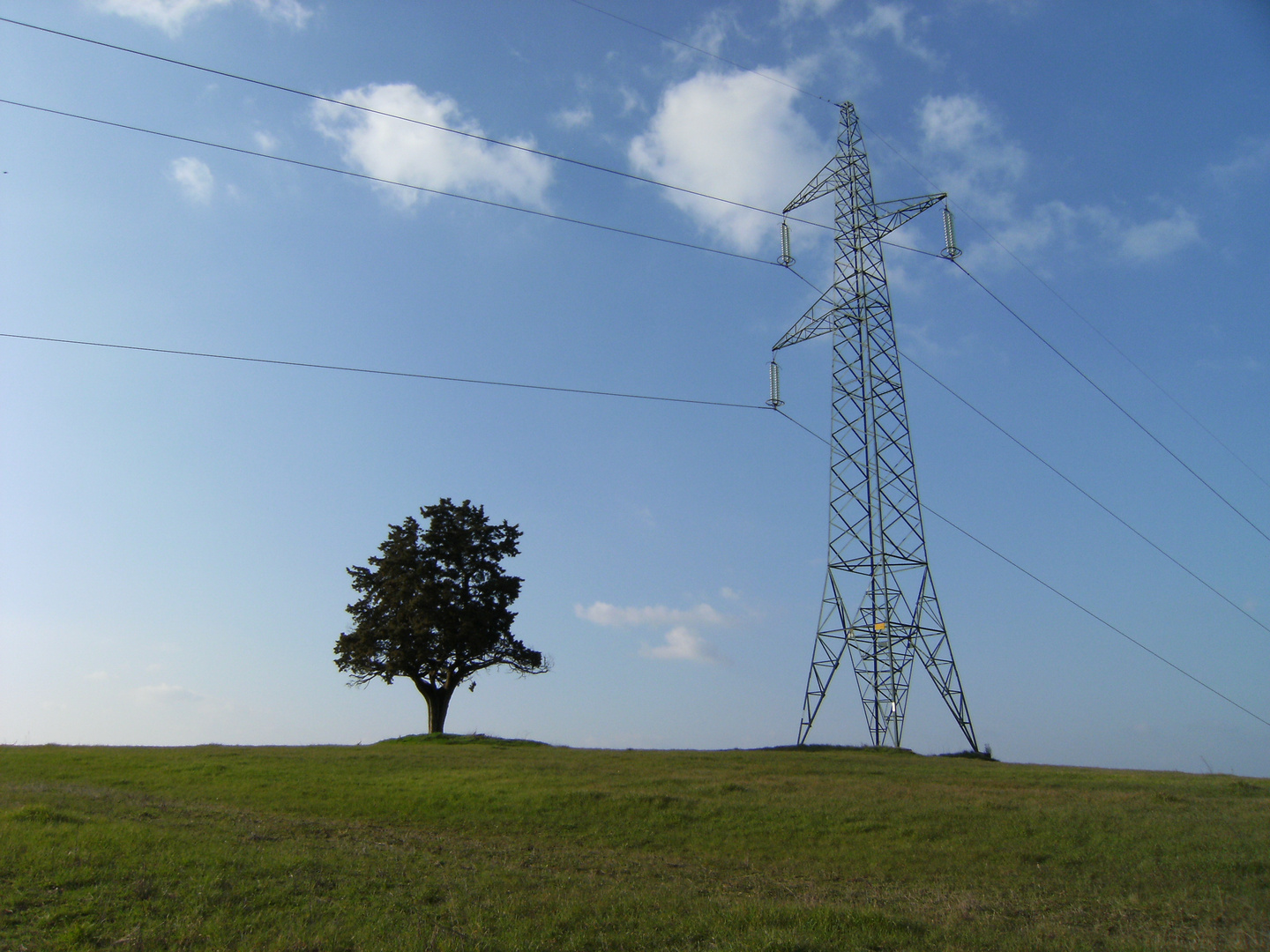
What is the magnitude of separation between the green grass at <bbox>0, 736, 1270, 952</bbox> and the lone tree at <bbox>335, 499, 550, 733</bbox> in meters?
12.8

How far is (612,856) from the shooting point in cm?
1672

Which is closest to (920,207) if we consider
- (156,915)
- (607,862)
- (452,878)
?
(607,862)

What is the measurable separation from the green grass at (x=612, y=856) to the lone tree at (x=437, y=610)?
12.8 m

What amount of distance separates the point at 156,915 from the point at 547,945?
487cm

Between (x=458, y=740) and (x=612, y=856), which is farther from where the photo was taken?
(x=458, y=740)

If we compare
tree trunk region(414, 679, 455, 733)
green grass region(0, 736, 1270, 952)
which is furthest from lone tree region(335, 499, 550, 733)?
green grass region(0, 736, 1270, 952)

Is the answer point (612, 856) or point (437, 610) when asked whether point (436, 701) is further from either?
point (612, 856)

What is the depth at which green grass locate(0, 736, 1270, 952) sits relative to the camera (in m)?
10.4

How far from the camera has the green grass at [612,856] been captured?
10383 millimetres

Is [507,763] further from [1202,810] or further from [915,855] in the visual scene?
[1202,810]

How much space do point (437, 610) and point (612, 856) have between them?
2702 cm

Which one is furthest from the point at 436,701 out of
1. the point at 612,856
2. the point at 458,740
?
the point at 612,856

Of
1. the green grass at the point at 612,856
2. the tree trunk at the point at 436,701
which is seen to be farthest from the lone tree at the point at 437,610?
the green grass at the point at 612,856

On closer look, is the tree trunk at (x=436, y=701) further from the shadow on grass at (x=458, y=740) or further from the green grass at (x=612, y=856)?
the green grass at (x=612, y=856)
